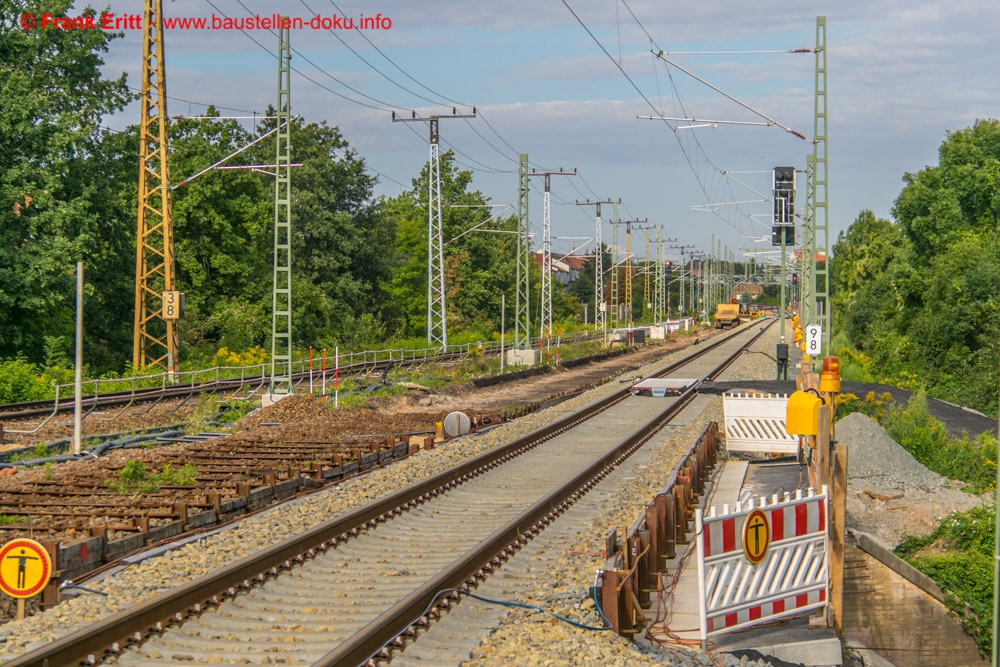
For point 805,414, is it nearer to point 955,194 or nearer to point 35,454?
point 35,454

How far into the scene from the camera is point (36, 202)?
3225 centimetres

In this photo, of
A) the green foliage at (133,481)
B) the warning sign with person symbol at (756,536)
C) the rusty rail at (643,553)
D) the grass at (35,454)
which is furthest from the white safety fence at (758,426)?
the grass at (35,454)

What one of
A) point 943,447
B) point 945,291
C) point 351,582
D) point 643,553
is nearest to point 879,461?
point 943,447

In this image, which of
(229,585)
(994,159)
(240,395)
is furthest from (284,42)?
(994,159)

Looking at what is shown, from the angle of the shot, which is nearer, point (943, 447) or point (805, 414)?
point (805, 414)

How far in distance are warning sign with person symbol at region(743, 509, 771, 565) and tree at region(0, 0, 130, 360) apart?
87.8ft

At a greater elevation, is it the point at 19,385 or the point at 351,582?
the point at 19,385

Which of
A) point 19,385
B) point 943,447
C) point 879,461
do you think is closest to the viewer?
point 879,461

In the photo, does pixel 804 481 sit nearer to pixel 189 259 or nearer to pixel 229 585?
pixel 229 585

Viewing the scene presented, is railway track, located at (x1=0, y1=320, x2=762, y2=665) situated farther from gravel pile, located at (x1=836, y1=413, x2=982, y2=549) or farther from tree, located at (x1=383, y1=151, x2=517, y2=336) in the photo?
tree, located at (x1=383, y1=151, x2=517, y2=336)

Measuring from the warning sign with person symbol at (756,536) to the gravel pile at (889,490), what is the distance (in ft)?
24.2

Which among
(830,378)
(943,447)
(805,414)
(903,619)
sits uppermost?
(830,378)

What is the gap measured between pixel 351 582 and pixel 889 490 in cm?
1162

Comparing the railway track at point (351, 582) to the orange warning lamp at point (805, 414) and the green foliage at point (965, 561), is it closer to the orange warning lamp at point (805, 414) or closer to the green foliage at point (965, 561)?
the orange warning lamp at point (805, 414)
